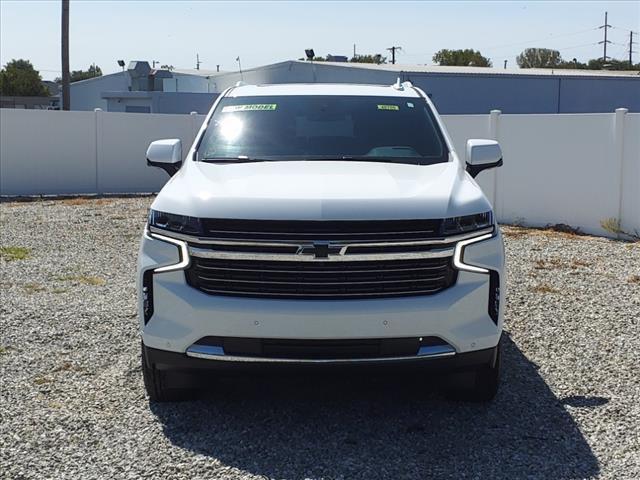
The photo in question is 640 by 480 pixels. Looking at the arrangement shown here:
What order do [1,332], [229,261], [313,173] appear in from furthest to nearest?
1. [1,332]
2. [313,173]
3. [229,261]

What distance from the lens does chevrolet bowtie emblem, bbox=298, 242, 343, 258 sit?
4.60 metres

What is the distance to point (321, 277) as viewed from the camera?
4.63m

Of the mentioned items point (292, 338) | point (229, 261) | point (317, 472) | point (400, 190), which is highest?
point (400, 190)

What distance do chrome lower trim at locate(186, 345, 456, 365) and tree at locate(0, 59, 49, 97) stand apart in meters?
75.1

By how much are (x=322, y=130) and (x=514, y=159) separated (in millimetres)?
9249

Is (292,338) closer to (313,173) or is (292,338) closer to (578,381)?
(313,173)

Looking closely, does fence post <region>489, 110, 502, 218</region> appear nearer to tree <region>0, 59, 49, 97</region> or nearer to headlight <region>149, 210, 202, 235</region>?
headlight <region>149, 210, 202, 235</region>

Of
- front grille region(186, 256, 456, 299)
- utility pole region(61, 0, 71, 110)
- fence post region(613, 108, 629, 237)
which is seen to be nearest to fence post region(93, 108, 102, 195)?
utility pole region(61, 0, 71, 110)

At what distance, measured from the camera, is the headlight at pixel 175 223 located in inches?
185

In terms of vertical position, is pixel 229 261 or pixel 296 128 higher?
pixel 296 128

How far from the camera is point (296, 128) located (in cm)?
A: 619

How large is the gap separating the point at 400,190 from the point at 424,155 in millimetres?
1226

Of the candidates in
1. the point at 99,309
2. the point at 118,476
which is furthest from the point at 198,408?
the point at 99,309

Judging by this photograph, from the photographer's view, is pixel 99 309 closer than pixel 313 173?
No
